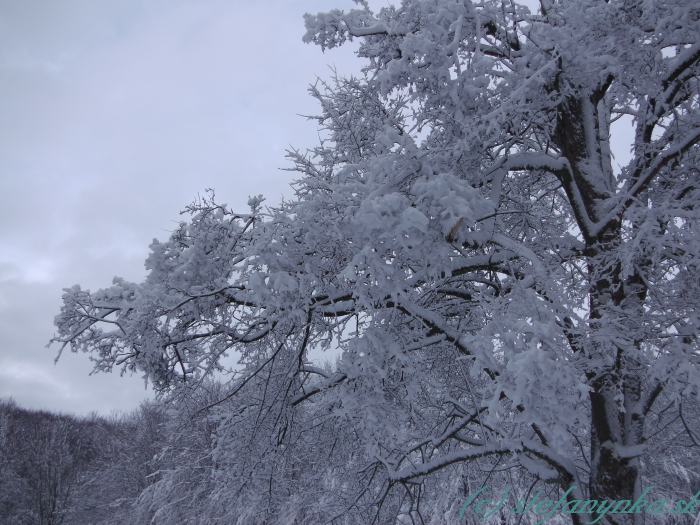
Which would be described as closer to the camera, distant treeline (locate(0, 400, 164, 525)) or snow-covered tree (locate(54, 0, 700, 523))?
snow-covered tree (locate(54, 0, 700, 523))

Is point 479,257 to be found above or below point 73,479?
above

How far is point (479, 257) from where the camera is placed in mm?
5062

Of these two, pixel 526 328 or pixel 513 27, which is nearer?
pixel 526 328

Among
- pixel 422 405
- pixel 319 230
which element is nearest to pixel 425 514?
pixel 422 405

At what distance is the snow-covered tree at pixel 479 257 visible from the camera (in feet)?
11.8

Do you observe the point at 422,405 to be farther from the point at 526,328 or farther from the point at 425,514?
the point at 425,514

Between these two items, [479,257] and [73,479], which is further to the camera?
[73,479]

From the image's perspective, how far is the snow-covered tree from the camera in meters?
3.59

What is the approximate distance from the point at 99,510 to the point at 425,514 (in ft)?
67.3

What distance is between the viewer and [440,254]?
358cm

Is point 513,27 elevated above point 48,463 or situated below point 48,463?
above

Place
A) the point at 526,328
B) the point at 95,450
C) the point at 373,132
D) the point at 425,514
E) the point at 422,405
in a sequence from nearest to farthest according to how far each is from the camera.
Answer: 1. the point at 526,328
2. the point at 373,132
3. the point at 422,405
4. the point at 425,514
5. the point at 95,450

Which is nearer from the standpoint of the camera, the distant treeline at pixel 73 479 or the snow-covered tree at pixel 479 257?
the snow-covered tree at pixel 479 257

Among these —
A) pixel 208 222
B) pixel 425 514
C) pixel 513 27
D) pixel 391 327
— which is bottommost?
pixel 425 514
